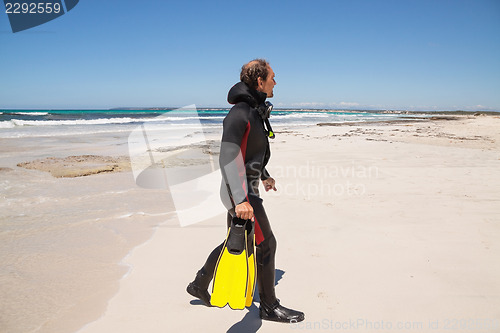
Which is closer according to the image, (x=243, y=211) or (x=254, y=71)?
(x=243, y=211)

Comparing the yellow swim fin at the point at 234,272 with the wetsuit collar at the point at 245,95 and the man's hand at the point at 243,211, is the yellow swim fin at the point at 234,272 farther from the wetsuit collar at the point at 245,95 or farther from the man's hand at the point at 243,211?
the wetsuit collar at the point at 245,95

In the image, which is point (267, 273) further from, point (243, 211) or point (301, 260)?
point (301, 260)

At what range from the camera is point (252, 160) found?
2289 millimetres

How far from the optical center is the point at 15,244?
11.4 feet

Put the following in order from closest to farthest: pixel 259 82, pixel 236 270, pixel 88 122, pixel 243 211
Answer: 1. pixel 243 211
2. pixel 236 270
3. pixel 259 82
4. pixel 88 122

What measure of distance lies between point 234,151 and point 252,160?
0.20 meters

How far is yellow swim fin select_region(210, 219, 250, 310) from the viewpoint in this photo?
2.15 metres

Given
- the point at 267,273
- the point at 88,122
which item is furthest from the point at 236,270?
the point at 88,122

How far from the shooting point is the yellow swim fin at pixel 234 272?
2.15m

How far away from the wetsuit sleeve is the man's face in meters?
0.27

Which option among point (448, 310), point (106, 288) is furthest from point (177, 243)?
point (448, 310)

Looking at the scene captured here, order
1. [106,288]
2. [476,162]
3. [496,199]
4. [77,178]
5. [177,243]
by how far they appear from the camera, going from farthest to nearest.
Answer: [476,162], [77,178], [496,199], [177,243], [106,288]

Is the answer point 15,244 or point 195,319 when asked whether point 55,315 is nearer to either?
point 195,319

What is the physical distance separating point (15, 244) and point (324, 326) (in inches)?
134
